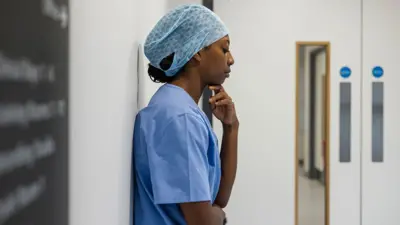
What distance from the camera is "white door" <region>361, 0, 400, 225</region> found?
2896 mm

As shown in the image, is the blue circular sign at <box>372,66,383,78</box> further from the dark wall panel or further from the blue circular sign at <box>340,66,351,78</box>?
the dark wall panel

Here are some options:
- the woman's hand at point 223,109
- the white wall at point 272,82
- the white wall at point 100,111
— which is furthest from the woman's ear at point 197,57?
the white wall at point 272,82

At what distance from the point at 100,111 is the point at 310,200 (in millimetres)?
2250

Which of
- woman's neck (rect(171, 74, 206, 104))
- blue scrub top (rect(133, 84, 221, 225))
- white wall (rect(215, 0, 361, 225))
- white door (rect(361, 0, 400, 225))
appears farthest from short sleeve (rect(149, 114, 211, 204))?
white door (rect(361, 0, 400, 225))

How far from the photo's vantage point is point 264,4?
2893 millimetres

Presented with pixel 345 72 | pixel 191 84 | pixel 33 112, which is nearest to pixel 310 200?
pixel 345 72

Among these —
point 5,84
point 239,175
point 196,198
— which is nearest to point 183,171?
point 196,198

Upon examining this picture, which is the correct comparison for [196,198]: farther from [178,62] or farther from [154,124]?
[178,62]

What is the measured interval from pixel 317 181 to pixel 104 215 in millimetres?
2197

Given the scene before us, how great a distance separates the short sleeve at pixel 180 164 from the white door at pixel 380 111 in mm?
2042

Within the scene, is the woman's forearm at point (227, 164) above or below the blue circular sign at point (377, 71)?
below

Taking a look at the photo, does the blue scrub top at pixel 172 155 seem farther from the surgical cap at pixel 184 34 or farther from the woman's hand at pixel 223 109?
the woman's hand at pixel 223 109

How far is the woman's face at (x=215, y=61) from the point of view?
1260 mm

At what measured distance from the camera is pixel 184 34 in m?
1.24
